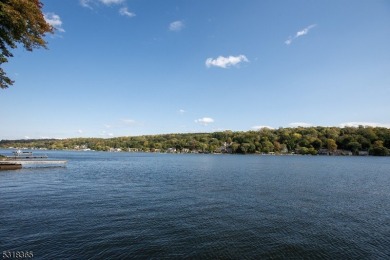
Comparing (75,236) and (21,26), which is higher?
(21,26)

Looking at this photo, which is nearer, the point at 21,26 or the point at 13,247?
the point at 13,247

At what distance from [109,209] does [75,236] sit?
728cm

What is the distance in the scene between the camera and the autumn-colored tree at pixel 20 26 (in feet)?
72.8

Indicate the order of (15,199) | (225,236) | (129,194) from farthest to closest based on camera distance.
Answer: (129,194), (15,199), (225,236)

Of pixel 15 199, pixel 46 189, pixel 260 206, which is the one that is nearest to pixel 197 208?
pixel 260 206

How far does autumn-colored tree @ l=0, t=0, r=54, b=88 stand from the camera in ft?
72.8

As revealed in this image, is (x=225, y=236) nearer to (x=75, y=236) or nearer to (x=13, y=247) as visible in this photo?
(x=75, y=236)

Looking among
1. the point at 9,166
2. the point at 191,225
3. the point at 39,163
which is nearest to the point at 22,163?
the point at 39,163

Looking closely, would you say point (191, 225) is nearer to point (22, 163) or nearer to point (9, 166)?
point (9, 166)

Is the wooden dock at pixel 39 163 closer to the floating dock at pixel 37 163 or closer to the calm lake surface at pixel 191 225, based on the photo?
the floating dock at pixel 37 163

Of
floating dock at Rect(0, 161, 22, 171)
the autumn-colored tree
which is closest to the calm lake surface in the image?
the autumn-colored tree

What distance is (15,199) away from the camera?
27.4 m

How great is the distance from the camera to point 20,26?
945 inches

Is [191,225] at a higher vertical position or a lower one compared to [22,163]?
lower
